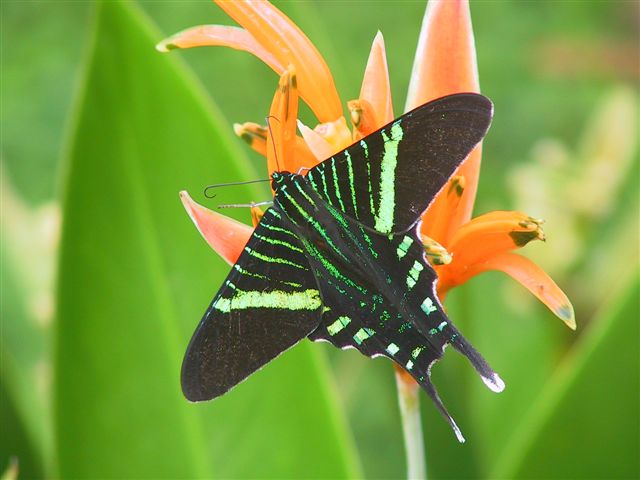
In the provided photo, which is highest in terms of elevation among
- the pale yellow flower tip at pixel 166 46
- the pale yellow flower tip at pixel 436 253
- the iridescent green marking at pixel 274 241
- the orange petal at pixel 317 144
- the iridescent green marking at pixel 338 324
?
the pale yellow flower tip at pixel 166 46

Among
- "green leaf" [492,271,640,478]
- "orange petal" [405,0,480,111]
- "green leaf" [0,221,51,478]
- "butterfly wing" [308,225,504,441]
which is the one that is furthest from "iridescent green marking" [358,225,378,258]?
"green leaf" [0,221,51,478]

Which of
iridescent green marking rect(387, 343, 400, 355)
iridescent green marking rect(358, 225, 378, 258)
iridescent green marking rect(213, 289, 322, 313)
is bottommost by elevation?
iridescent green marking rect(387, 343, 400, 355)

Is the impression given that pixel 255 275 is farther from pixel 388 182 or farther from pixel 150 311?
pixel 150 311

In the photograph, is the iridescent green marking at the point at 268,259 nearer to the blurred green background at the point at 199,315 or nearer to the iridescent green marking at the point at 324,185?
the iridescent green marking at the point at 324,185

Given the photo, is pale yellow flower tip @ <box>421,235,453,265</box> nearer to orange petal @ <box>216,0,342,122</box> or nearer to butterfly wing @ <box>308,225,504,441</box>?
butterfly wing @ <box>308,225,504,441</box>

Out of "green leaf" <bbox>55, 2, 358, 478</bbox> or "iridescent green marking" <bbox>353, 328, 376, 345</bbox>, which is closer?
"iridescent green marking" <bbox>353, 328, 376, 345</bbox>

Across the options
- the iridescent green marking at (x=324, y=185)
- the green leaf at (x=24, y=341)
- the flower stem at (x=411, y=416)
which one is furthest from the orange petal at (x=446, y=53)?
the green leaf at (x=24, y=341)

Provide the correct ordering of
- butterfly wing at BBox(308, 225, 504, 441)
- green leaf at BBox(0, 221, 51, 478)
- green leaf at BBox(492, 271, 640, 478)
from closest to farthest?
butterfly wing at BBox(308, 225, 504, 441) → green leaf at BBox(492, 271, 640, 478) → green leaf at BBox(0, 221, 51, 478)
